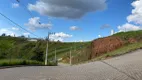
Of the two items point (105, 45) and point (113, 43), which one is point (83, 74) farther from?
point (105, 45)

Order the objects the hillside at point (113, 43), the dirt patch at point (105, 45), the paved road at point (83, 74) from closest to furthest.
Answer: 1. the paved road at point (83, 74)
2. the hillside at point (113, 43)
3. the dirt patch at point (105, 45)

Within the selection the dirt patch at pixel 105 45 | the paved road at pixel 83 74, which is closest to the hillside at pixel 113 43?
the dirt patch at pixel 105 45

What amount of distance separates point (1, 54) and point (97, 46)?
23.7 m

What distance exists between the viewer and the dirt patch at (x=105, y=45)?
200 ft

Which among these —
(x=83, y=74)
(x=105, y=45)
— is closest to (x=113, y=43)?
(x=105, y=45)

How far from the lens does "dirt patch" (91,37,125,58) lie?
200ft

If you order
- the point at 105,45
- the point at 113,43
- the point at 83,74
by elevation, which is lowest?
the point at 83,74

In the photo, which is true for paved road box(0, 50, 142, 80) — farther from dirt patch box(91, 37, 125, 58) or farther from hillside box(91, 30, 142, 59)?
dirt patch box(91, 37, 125, 58)

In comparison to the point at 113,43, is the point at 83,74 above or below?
below

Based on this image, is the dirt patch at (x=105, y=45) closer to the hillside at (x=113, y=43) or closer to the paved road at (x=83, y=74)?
the hillside at (x=113, y=43)

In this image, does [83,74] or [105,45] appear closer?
[83,74]

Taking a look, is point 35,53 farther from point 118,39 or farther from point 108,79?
point 108,79

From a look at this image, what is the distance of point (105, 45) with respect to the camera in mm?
63656

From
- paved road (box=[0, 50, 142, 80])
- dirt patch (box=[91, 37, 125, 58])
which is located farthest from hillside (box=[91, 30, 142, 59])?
paved road (box=[0, 50, 142, 80])
